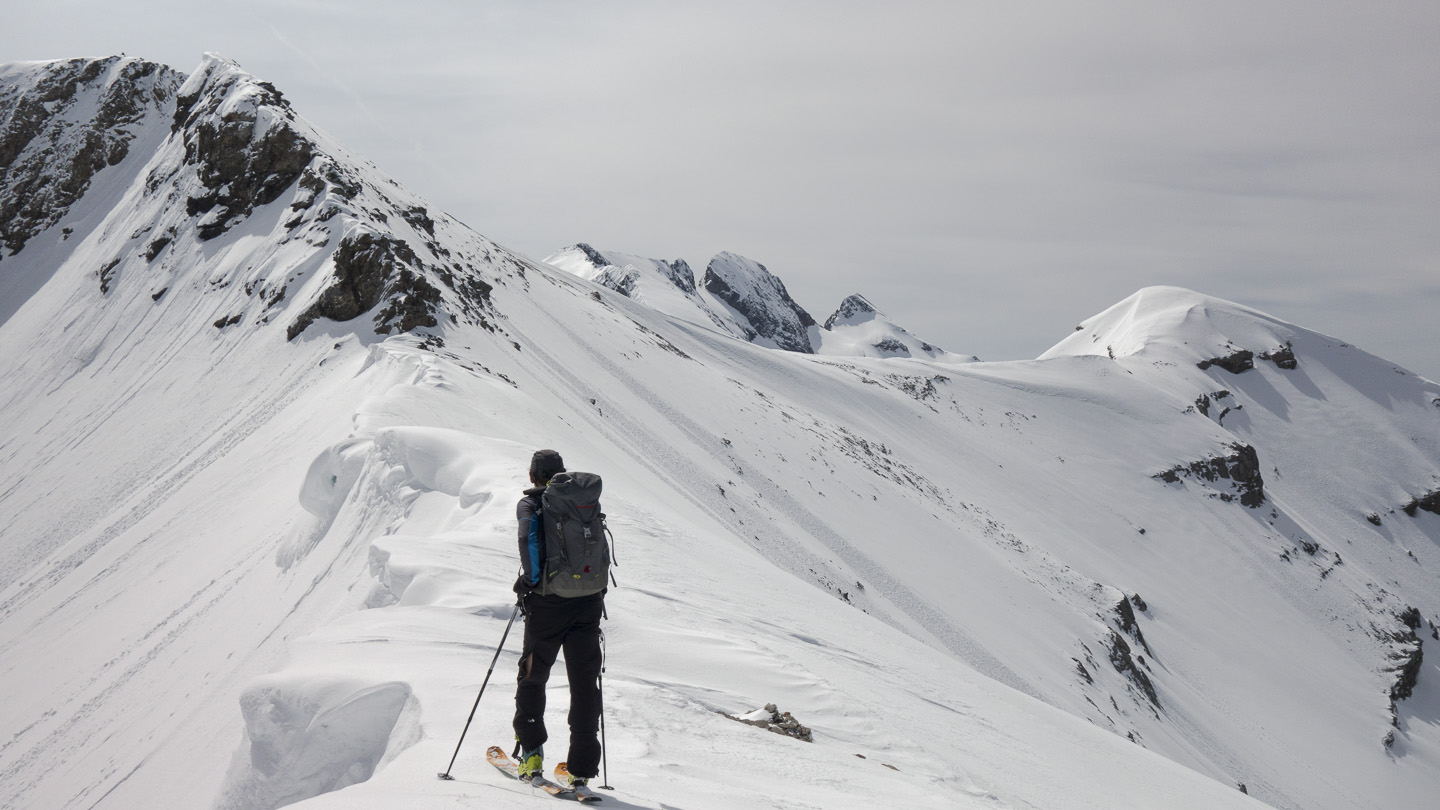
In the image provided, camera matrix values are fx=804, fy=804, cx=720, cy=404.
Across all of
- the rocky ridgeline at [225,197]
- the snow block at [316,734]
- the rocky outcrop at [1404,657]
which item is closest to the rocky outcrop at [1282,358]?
the rocky outcrop at [1404,657]

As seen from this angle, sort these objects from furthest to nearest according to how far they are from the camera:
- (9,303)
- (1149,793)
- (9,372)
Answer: (9,303)
(9,372)
(1149,793)

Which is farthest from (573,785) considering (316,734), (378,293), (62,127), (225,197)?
(62,127)

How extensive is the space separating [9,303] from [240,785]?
62435 millimetres

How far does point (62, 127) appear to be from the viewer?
2397 inches

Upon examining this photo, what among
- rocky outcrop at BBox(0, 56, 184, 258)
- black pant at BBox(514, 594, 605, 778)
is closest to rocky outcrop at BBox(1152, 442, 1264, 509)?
black pant at BBox(514, 594, 605, 778)

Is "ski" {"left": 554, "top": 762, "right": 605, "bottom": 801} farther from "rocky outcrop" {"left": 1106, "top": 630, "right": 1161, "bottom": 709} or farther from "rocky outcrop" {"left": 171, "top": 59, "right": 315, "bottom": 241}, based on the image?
"rocky outcrop" {"left": 1106, "top": 630, "right": 1161, "bottom": 709}

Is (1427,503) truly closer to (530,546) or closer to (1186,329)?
(1186,329)

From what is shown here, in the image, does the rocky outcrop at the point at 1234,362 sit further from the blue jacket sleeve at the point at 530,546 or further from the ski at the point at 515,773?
the ski at the point at 515,773

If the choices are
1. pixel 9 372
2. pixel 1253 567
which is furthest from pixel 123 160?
pixel 1253 567

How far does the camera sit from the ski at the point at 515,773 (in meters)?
4.98

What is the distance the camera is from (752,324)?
193 meters

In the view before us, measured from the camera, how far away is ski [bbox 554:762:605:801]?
16.2 ft

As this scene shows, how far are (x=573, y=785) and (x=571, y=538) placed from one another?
1.54 meters

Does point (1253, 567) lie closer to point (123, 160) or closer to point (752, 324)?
point (123, 160)
